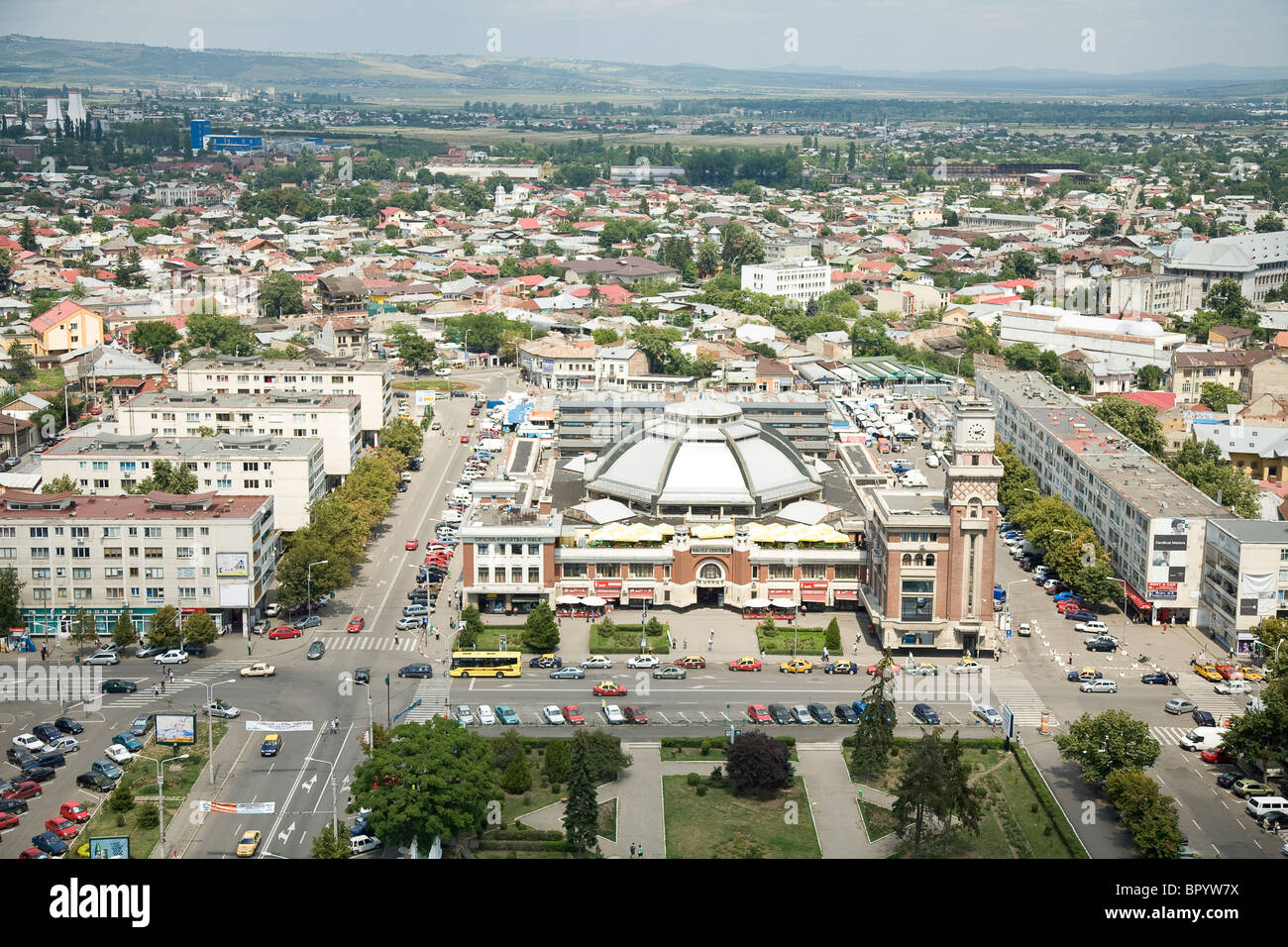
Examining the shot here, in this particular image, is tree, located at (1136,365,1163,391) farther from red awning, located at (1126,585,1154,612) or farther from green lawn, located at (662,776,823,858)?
green lawn, located at (662,776,823,858)

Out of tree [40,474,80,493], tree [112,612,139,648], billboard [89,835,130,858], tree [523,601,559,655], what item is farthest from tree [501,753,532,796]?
tree [40,474,80,493]

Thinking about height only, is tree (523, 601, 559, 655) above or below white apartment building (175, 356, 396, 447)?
below

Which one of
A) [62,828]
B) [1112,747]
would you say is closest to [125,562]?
[62,828]

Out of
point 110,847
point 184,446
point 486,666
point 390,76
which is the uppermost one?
point 390,76

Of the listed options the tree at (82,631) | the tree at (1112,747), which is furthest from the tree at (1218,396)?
the tree at (82,631)

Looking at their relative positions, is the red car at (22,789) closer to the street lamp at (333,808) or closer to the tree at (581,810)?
the street lamp at (333,808)

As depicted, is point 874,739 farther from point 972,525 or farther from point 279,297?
point 279,297

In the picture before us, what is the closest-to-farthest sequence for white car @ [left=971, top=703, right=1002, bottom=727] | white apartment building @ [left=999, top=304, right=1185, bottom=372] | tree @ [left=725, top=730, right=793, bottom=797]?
tree @ [left=725, top=730, right=793, bottom=797] < white car @ [left=971, top=703, right=1002, bottom=727] < white apartment building @ [left=999, top=304, right=1185, bottom=372]
